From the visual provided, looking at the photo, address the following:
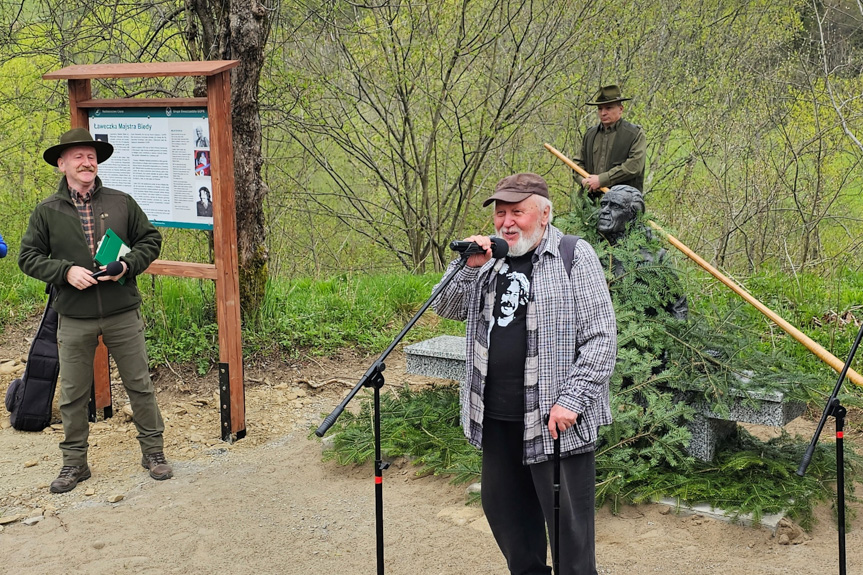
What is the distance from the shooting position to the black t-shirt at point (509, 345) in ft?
9.65

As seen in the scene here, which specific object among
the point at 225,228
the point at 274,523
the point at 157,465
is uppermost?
the point at 225,228

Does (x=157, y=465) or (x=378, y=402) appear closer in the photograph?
(x=378, y=402)

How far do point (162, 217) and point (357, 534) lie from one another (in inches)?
109

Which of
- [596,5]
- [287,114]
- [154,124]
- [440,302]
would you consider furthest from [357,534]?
[596,5]

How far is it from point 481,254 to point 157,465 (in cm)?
328

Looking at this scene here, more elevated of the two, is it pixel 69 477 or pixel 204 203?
pixel 204 203

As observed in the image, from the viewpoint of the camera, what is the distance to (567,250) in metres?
2.96

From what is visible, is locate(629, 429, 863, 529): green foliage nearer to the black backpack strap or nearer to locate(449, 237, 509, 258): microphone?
the black backpack strap

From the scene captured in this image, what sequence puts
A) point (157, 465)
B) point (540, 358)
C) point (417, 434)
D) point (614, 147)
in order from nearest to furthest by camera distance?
point (540, 358), point (157, 465), point (417, 434), point (614, 147)

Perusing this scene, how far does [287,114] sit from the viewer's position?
8.81 m

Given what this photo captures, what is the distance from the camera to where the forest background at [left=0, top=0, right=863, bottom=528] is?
7.39 m

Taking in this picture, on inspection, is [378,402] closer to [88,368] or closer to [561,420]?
[561,420]

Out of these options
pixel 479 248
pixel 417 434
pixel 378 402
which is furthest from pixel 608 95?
pixel 378 402

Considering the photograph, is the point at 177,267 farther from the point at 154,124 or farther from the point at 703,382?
the point at 703,382
